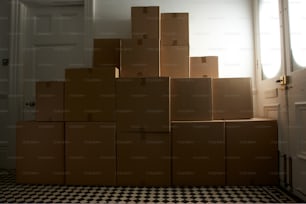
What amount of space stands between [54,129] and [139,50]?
3.70 feet

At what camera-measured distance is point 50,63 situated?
3.27 m

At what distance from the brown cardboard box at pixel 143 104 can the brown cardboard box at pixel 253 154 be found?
0.67 metres

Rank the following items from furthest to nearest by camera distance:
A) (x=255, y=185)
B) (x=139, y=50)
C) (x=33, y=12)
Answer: (x=33, y=12)
(x=139, y=50)
(x=255, y=185)

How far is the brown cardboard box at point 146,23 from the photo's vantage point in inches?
107

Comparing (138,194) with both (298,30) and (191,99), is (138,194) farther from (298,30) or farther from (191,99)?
(298,30)

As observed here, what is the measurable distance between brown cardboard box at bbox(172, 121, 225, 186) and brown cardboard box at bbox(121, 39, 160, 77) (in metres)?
0.61

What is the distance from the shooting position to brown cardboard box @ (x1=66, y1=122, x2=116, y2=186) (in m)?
2.51

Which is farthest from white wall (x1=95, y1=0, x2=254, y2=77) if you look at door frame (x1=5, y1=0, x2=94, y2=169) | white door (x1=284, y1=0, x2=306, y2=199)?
white door (x1=284, y1=0, x2=306, y2=199)

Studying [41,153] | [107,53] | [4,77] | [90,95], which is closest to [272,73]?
[107,53]

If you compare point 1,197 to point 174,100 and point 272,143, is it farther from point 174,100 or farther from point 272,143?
point 272,143

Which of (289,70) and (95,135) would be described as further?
(95,135)

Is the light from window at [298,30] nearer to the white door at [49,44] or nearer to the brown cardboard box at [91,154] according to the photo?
the brown cardboard box at [91,154]

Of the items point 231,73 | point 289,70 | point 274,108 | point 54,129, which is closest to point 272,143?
point 274,108

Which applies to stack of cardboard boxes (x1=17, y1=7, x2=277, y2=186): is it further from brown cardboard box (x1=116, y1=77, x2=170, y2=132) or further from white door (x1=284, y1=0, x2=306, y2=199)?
white door (x1=284, y1=0, x2=306, y2=199)
